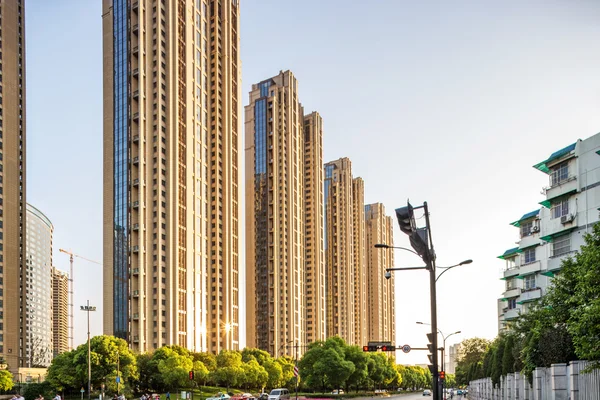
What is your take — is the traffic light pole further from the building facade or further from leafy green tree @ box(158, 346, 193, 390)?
leafy green tree @ box(158, 346, 193, 390)

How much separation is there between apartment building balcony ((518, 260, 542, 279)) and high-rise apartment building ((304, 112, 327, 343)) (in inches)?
4583

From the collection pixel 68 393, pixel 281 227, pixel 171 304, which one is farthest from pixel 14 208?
pixel 281 227

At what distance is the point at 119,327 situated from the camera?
109812 mm

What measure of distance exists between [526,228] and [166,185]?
228 feet

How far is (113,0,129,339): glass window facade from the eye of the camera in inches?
4358

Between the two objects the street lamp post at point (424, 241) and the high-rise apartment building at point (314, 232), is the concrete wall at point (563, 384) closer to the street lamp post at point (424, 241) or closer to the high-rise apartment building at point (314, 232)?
the street lamp post at point (424, 241)

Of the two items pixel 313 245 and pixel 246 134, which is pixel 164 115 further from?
pixel 313 245

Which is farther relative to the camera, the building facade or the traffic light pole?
the building facade

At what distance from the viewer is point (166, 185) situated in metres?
117

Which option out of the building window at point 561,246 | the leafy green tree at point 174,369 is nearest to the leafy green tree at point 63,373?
the leafy green tree at point 174,369

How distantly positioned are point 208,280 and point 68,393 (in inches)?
2004

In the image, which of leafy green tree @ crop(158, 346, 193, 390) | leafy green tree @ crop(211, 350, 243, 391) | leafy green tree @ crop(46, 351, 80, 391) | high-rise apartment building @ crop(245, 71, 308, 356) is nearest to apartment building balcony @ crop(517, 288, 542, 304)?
leafy green tree @ crop(211, 350, 243, 391)

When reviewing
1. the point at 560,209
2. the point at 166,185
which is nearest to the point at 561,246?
the point at 560,209

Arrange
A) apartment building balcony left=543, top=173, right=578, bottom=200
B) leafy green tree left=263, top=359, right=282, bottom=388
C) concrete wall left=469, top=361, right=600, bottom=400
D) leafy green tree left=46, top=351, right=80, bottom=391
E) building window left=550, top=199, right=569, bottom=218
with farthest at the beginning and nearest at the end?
leafy green tree left=263, top=359, right=282, bottom=388 → leafy green tree left=46, top=351, right=80, bottom=391 → building window left=550, top=199, right=569, bottom=218 → apartment building balcony left=543, top=173, right=578, bottom=200 → concrete wall left=469, top=361, right=600, bottom=400
